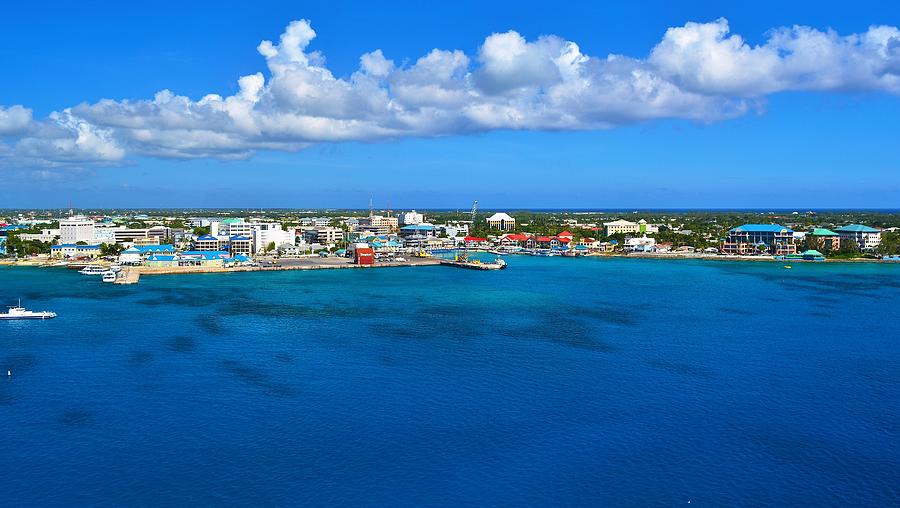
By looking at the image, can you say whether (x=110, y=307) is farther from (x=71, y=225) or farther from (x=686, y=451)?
(x=71, y=225)

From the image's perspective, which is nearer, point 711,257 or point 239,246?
point 239,246

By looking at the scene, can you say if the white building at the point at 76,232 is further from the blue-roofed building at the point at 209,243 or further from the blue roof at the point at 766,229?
the blue roof at the point at 766,229

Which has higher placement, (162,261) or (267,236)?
(267,236)

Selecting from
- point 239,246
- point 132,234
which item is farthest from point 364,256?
point 132,234

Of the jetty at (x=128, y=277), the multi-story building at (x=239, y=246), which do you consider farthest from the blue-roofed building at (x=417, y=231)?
the jetty at (x=128, y=277)

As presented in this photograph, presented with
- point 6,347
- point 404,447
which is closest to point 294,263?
point 6,347

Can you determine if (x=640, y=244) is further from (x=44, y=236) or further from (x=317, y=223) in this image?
(x=44, y=236)
